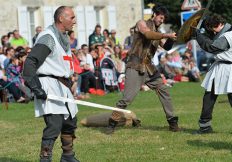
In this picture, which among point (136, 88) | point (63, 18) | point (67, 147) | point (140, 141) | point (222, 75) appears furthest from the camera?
point (136, 88)

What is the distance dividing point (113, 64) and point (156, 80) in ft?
35.0

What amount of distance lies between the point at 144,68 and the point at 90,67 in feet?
33.4

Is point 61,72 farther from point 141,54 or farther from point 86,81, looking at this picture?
point 86,81

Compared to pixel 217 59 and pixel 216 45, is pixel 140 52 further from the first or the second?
pixel 216 45

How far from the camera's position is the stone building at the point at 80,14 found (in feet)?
98.8

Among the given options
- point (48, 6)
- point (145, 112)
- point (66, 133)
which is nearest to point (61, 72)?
point (66, 133)

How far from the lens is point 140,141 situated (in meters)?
11.6

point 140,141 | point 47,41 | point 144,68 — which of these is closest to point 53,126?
point 47,41

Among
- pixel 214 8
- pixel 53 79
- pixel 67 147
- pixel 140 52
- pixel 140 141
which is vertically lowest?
pixel 214 8

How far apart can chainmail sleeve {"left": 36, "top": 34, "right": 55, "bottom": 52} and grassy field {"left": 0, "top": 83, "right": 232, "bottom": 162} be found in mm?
2036

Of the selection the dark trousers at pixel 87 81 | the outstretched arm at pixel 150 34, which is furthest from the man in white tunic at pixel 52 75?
the dark trousers at pixel 87 81

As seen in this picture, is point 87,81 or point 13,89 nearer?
point 13,89

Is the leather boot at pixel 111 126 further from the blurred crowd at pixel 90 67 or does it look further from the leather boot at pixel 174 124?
the blurred crowd at pixel 90 67

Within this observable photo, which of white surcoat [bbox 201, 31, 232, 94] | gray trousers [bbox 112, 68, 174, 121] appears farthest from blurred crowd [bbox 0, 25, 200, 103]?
white surcoat [bbox 201, 31, 232, 94]
